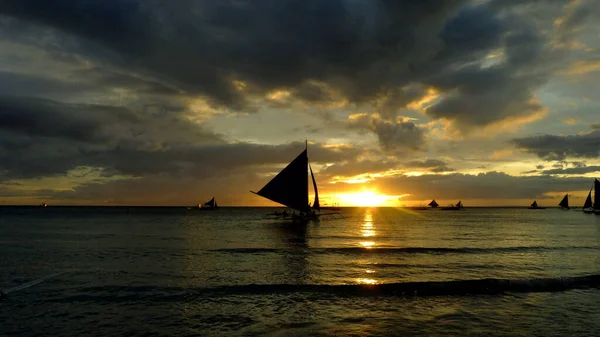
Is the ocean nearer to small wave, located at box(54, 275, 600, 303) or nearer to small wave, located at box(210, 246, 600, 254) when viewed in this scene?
small wave, located at box(54, 275, 600, 303)

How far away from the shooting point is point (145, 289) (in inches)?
895

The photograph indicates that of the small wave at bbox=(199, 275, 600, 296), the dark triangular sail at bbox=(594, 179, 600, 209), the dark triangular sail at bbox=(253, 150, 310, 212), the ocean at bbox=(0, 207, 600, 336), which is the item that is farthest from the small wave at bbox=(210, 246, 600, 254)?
the dark triangular sail at bbox=(594, 179, 600, 209)

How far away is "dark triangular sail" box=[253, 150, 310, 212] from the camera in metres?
73.2

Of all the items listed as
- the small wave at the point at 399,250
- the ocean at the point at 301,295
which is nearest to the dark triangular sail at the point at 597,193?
the small wave at the point at 399,250

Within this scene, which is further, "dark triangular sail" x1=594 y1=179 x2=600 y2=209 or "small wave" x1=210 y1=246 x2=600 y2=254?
"dark triangular sail" x1=594 y1=179 x2=600 y2=209

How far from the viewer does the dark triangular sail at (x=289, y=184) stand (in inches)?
2884

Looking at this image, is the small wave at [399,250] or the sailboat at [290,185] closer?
the small wave at [399,250]

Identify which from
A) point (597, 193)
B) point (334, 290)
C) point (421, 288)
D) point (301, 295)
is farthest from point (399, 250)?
point (597, 193)

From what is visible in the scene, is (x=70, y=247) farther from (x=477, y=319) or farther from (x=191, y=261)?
(x=477, y=319)

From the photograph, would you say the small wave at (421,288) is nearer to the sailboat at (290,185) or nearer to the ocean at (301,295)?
the ocean at (301,295)

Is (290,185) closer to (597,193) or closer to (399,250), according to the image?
(399,250)

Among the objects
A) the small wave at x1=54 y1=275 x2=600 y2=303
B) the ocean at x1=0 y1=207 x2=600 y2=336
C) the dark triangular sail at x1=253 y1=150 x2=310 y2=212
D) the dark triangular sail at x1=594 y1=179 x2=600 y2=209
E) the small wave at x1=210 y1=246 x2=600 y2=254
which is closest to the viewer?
the ocean at x1=0 y1=207 x2=600 y2=336

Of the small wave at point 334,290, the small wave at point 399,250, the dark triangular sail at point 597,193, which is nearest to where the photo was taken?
the small wave at point 334,290

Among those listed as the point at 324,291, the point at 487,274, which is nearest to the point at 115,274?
the point at 324,291
